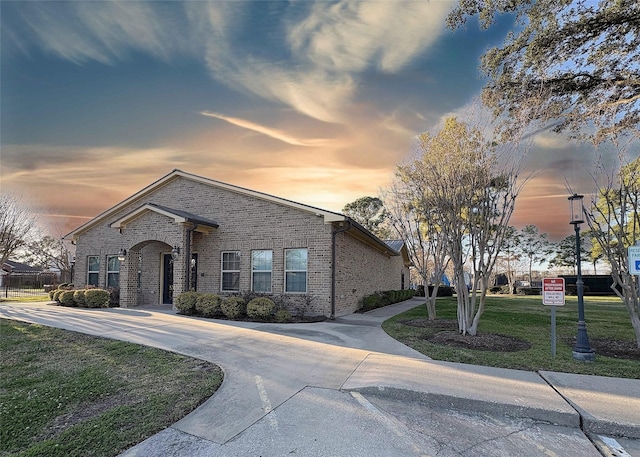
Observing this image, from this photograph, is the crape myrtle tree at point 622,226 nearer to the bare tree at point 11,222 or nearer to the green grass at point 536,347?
the green grass at point 536,347

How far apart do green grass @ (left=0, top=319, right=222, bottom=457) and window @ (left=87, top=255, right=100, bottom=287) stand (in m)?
10.2

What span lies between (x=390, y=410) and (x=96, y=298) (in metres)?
13.9

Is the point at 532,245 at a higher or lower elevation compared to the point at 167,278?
higher

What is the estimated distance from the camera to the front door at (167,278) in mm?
15662

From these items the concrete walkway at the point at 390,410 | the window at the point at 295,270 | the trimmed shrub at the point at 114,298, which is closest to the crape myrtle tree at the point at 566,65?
the concrete walkway at the point at 390,410

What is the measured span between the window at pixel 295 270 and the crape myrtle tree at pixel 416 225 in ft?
11.8

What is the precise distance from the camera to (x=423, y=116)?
11078 mm

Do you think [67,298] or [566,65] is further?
[67,298]

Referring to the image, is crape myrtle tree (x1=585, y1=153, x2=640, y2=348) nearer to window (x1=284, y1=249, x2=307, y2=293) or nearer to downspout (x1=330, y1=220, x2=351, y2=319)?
downspout (x1=330, y1=220, x2=351, y2=319)

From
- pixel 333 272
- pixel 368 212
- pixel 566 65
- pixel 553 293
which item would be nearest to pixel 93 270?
pixel 333 272

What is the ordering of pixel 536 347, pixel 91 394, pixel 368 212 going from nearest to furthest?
pixel 91 394, pixel 536 347, pixel 368 212

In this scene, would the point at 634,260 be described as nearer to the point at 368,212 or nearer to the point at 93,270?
the point at 93,270

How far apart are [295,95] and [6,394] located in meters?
8.88

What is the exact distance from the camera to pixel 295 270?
1278cm
